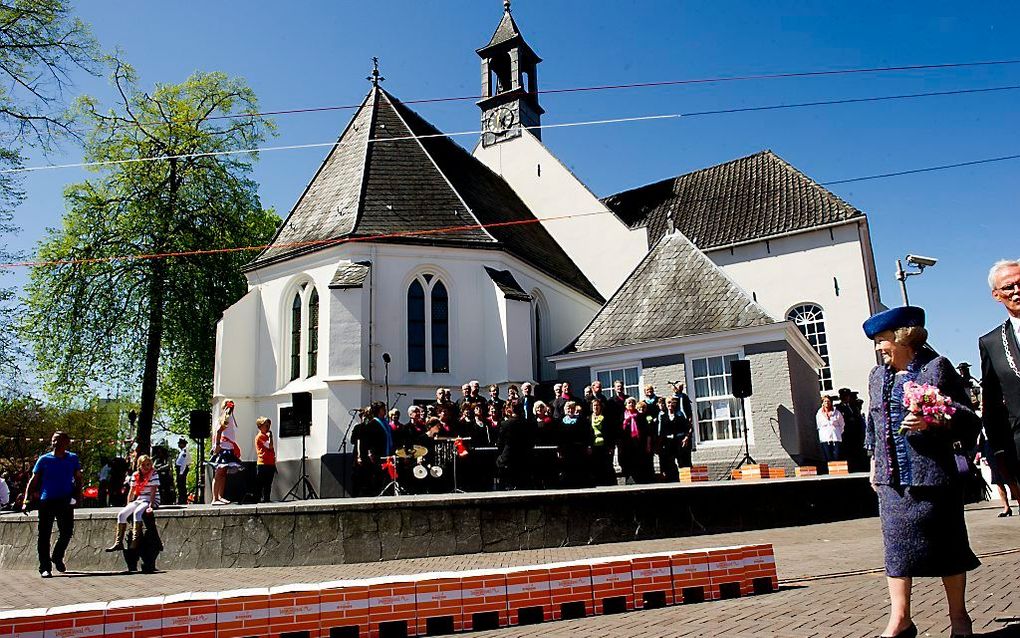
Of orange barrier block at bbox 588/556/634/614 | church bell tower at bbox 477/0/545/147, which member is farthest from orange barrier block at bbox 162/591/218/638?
church bell tower at bbox 477/0/545/147

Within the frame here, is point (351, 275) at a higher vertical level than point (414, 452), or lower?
higher

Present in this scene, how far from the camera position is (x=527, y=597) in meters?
5.41

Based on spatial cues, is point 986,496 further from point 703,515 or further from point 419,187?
point 419,187

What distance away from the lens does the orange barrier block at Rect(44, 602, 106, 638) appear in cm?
450

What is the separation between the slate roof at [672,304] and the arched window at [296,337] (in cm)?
723

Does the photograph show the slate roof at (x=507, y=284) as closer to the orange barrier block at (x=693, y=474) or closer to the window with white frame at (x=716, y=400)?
the window with white frame at (x=716, y=400)

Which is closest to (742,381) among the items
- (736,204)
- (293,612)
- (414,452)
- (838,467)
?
(838,467)

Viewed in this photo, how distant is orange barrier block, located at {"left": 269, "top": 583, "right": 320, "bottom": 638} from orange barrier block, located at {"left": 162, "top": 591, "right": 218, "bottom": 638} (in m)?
0.37

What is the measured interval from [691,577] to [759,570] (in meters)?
0.60

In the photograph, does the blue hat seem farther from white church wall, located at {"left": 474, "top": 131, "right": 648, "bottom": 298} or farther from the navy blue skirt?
white church wall, located at {"left": 474, "top": 131, "right": 648, "bottom": 298}

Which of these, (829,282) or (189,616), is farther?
(829,282)

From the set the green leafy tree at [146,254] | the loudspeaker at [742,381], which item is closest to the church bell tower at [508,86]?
the green leafy tree at [146,254]

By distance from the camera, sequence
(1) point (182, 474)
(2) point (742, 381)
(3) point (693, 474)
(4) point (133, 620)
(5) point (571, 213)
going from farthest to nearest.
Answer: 1. (5) point (571, 213)
2. (1) point (182, 474)
3. (2) point (742, 381)
4. (3) point (693, 474)
5. (4) point (133, 620)

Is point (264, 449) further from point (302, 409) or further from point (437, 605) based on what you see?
point (437, 605)
